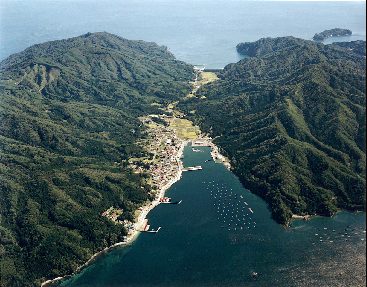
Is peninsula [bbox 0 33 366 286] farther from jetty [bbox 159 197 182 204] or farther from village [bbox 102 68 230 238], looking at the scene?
jetty [bbox 159 197 182 204]

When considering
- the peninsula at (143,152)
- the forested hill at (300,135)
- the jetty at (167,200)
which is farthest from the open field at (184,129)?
the jetty at (167,200)

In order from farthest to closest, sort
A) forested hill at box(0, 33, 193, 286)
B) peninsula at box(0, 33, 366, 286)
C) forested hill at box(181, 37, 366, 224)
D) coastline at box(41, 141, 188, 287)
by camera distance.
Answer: forested hill at box(181, 37, 366, 224)
peninsula at box(0, 33, 366, 286)
forested hill at box(0, 33, 193, 286)
coastline at box(41, 141, 188, 287)

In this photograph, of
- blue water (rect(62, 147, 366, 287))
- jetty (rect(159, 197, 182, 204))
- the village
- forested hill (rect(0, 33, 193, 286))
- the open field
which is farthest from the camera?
the open field

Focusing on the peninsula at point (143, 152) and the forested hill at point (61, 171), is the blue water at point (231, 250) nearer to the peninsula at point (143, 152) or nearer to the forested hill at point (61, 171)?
the peninsula at point (143, 152)

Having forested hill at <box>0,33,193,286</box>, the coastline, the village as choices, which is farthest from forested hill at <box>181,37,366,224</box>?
forested hill at <box>0,33,193,286</box>

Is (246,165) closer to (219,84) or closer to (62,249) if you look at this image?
(62,249)

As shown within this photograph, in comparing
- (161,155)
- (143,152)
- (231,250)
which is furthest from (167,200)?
(143,152)
